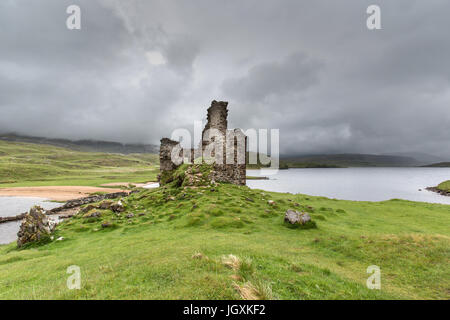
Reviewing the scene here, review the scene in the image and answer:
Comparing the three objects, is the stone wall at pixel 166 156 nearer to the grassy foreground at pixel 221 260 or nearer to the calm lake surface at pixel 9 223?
the grassy foreground at pixel 221 260

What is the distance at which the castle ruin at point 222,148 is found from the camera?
89.0ft

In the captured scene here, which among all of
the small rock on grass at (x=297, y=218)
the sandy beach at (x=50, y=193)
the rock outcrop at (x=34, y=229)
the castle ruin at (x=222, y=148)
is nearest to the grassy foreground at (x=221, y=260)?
the small rock on grass at (x=297, y=218)

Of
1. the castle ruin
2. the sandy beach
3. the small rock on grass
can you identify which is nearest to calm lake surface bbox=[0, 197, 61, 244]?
the sandy beach

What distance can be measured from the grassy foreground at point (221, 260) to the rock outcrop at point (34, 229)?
0.92m

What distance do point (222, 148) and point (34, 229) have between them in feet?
67.5

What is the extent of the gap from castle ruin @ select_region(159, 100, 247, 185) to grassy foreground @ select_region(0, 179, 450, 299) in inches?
389

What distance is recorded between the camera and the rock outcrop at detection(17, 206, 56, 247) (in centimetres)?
1392

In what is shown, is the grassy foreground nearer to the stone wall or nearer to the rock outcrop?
the rock outcrop

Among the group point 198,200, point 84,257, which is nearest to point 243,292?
point 84,257

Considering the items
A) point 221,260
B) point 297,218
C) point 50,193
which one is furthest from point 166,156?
point 50,193

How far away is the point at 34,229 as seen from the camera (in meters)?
14.2
